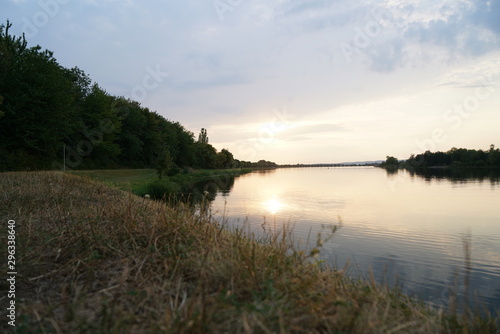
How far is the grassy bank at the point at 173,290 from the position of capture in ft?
8.96

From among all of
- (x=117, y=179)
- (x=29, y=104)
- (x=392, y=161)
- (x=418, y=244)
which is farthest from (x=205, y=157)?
(x=392, y=161)

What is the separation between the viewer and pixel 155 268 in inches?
154

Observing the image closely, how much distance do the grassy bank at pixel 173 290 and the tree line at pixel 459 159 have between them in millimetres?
163506

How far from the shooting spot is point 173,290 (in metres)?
3.28

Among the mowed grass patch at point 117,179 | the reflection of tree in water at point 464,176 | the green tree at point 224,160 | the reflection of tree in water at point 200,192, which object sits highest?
the green tree at point 224,160

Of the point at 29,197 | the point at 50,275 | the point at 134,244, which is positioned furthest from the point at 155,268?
the point at 29,197

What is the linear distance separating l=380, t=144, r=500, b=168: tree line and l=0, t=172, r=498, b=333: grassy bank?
164 metres

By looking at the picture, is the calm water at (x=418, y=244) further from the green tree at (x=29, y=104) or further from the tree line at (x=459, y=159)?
the tree line at (x=459, y=159)

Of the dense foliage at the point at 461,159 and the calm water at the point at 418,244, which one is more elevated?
the dense foliage at the point at 461,159

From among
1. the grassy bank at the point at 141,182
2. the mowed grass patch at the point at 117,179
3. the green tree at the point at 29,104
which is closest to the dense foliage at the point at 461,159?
the grassy bank at the point at 141,182

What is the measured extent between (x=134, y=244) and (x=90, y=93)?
192 feet

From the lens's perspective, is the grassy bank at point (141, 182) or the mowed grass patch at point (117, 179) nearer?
the mowed grass patch at point (117, 179)

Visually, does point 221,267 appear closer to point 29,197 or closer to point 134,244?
point 134,244

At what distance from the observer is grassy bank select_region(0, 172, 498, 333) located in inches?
108
